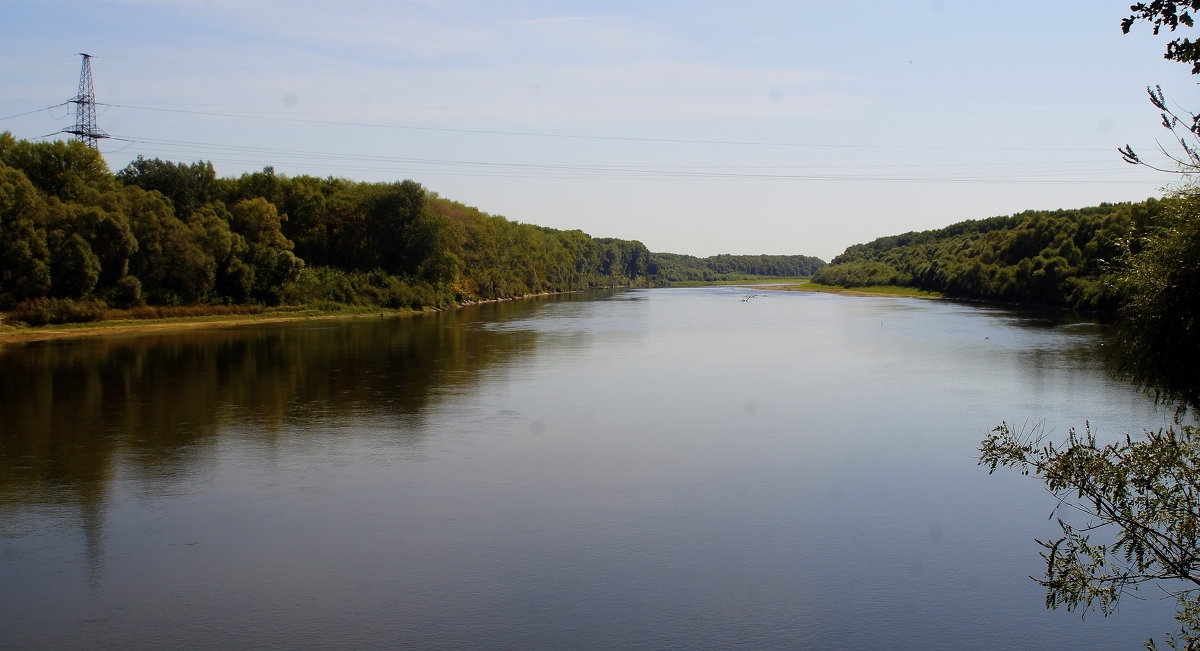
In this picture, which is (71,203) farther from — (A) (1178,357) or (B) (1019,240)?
(B) (1019,240)

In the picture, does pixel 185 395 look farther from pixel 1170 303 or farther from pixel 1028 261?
pixel 1028 261

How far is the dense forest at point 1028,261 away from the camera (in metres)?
60.1

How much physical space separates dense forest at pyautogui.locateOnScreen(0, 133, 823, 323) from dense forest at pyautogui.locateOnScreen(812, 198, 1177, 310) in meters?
48.4

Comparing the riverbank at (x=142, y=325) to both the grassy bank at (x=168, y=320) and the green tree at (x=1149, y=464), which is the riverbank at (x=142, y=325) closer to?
the grassy bank at (x=168, y=320)

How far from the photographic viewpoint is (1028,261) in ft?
250

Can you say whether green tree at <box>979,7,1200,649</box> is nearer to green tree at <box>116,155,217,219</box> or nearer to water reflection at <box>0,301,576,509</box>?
water reflection at <box>0,301,576,509</box>

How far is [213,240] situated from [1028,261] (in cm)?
6741

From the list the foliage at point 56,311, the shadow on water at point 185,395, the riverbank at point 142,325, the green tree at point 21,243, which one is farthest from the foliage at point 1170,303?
the foliage at point 56,311

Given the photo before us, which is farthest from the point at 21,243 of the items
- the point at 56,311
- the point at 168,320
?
the point at 168,320

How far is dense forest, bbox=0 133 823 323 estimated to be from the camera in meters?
41.5

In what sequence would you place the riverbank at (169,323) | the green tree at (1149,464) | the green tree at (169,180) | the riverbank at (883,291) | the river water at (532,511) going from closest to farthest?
the green tree at (1149,464) → the river water at (532,511) → the riverbank at (169,323) → the green tree at (169,180) → the riverbank at (883,291)

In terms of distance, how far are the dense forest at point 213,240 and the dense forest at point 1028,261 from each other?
48.4m

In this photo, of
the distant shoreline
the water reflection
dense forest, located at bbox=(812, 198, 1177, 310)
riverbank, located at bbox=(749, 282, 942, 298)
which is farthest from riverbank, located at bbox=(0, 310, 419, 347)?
riverbank, located at bbox=(749, 282, 942, 298)

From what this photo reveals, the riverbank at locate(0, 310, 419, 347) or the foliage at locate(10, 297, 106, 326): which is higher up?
the foliage at locate(10, 297, 106, 326)
